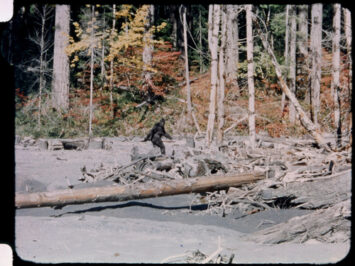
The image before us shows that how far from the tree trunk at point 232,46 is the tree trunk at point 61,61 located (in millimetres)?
3814

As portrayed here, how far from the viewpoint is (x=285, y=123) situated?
6863mm

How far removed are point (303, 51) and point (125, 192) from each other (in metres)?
4.94

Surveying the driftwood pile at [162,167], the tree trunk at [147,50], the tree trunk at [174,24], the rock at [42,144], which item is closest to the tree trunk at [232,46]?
the driftwood pile at [162,167]

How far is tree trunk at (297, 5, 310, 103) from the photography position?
6.42 meters

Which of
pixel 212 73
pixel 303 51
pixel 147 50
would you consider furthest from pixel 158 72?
pixel 303 51

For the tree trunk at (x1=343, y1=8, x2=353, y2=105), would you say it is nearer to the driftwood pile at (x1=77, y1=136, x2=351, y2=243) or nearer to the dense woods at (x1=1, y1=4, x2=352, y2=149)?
the dense woods at (x1=1, y1=4, x2=352, y2=149)

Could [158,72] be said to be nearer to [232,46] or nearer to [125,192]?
[125,192]

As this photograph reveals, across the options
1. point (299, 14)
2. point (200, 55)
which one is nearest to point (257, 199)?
point (200, 55)

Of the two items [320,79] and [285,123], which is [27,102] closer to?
[285,123]

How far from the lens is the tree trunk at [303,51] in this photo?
6.42 meters

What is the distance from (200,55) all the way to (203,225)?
11.3 feet

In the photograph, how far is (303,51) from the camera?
7707mm

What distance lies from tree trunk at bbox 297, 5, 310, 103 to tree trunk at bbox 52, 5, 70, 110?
3744 mm

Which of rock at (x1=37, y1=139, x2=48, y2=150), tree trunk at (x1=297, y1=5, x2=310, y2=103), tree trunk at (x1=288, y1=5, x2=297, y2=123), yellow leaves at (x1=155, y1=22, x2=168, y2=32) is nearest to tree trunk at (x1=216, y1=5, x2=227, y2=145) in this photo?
tree trunk at (x1=288, y1=5, x2=297, y2=123)
